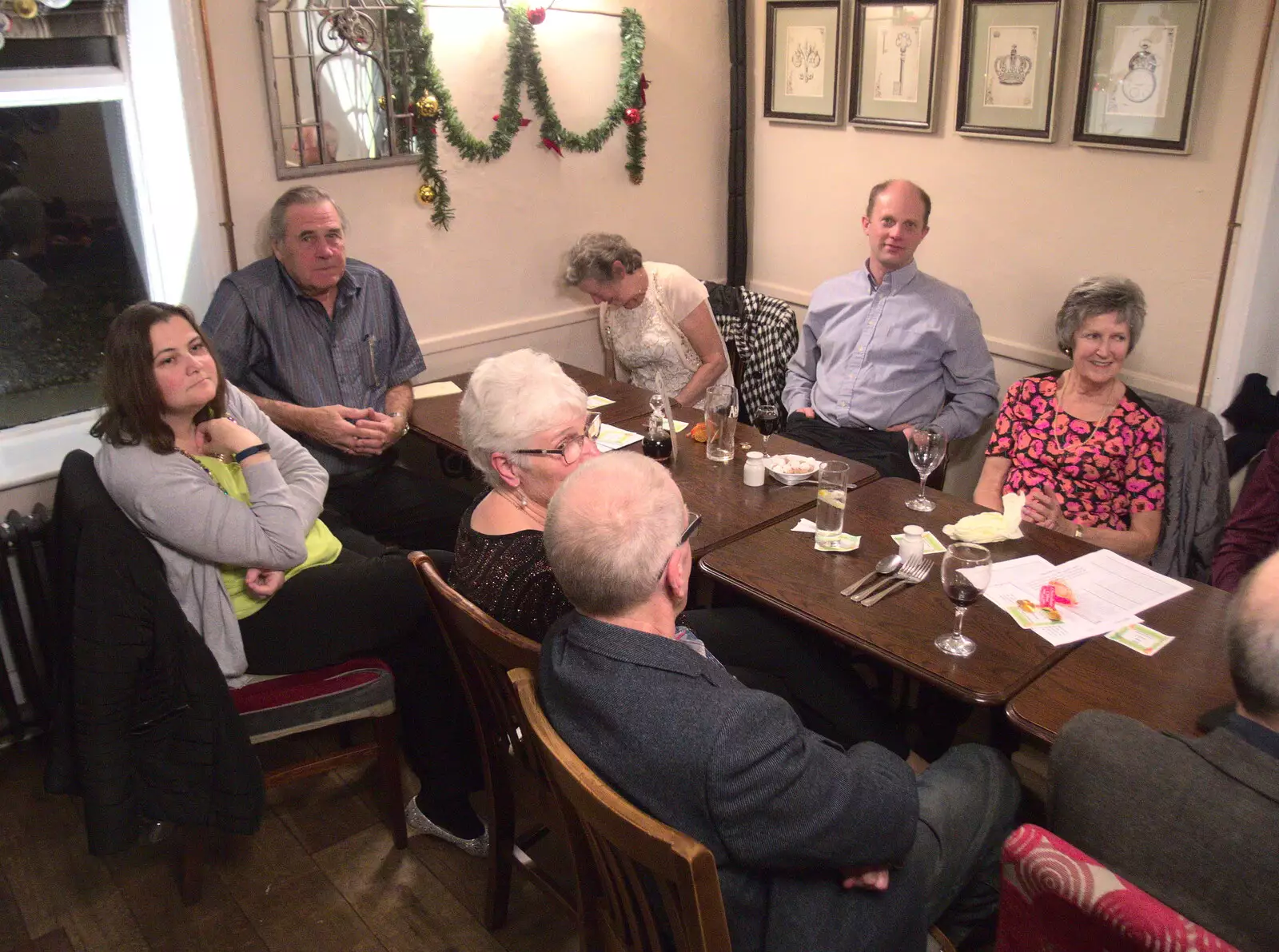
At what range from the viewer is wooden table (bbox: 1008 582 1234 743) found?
5.36 ft

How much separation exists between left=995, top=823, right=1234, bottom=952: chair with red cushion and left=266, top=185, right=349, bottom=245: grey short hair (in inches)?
98.0

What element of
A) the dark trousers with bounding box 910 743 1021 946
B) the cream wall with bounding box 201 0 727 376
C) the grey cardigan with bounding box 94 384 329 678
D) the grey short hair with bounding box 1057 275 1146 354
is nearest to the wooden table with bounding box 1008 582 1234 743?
the dark trousers with bounding box 910 743 1021 946

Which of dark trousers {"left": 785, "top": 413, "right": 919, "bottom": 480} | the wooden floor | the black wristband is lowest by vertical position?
the wooden floor

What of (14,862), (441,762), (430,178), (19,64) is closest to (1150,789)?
(441,762)

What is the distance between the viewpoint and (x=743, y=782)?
127 cm

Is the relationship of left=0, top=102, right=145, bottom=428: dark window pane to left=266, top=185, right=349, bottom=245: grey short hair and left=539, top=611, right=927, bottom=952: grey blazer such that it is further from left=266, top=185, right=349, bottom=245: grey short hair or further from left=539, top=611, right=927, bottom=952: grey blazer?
left=539, top=611, right=927, bottom=952: grey blazer

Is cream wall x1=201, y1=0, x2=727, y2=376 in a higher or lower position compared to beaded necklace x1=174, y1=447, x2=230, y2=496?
higher

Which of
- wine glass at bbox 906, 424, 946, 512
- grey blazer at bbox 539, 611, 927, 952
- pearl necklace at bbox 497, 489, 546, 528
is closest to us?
grey blazer at bbox 539, 611, 927, 952

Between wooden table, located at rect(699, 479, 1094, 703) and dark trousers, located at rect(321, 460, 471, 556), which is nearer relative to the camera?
wooden table, located at rect(699, 479, 1094, 703)

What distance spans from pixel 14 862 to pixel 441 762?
1017 millimetres

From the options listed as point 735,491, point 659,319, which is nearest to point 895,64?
point 659,319

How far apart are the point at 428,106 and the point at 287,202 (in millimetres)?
600

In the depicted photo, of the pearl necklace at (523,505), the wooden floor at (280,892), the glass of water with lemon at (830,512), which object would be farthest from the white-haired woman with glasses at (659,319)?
the wooden floor at (280,892)

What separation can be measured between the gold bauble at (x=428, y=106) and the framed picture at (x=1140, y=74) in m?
1.96
